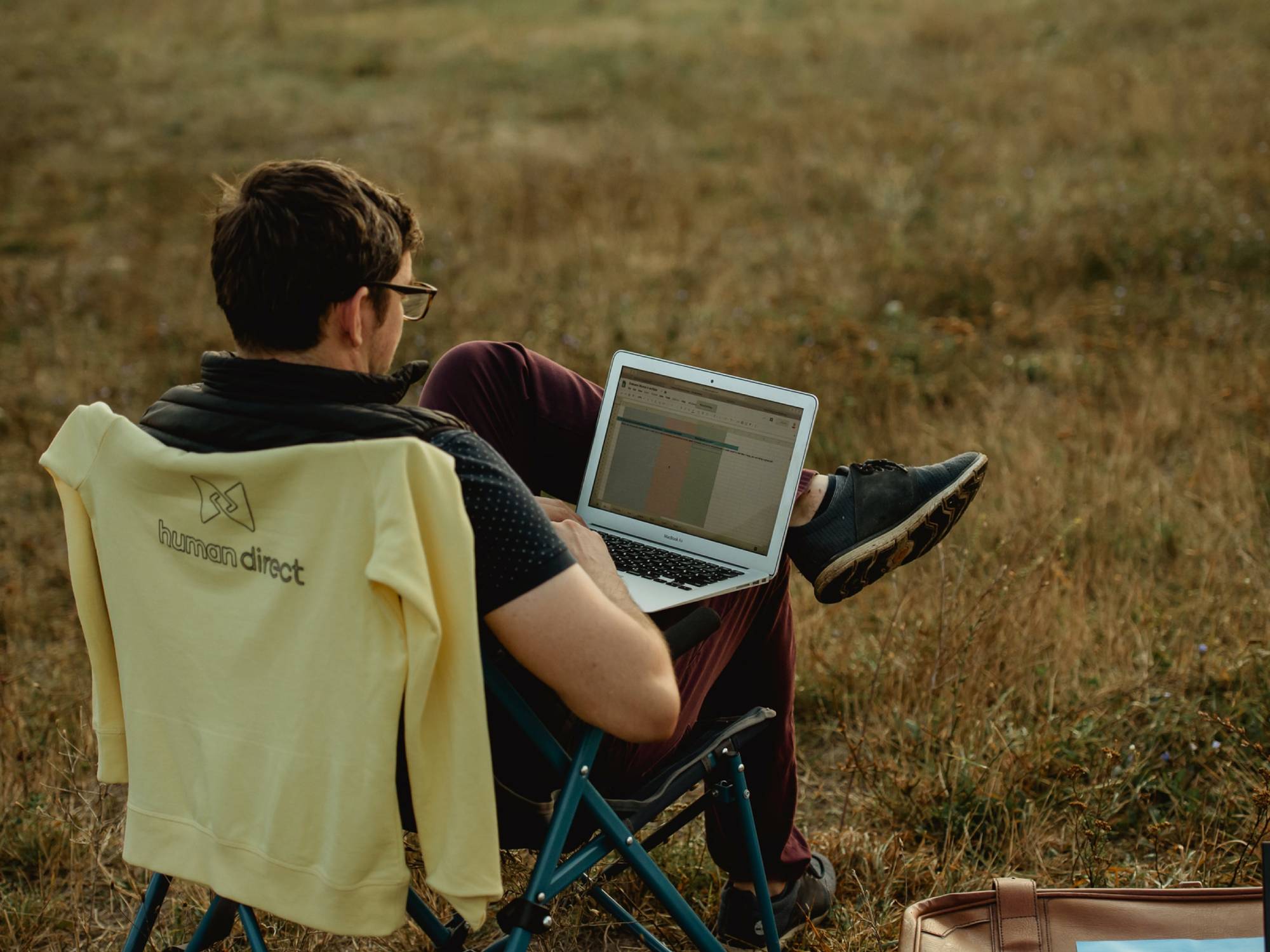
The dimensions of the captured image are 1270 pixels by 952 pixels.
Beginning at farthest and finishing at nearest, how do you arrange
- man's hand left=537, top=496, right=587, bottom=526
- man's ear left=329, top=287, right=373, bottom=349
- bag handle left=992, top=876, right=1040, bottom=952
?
man's hand left=537, top=496, right=587, bottom=526 → bag handle left=992, top=876, right=1040, bottom=952 → man's ear left=329, top=287, right=373, bottom=349

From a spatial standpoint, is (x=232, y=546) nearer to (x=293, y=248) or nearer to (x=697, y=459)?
(x=293, y=248)

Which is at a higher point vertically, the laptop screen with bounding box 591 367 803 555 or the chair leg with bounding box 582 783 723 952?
the laptop screen with bounding box 591 367 803 555

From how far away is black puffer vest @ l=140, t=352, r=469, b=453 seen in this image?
1611 millimetres

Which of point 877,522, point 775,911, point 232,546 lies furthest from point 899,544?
point 232,546

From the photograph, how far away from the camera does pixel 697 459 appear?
2.41 meters

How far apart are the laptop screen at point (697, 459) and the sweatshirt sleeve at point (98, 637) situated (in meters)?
1.00

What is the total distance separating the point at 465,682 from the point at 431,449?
311 mm

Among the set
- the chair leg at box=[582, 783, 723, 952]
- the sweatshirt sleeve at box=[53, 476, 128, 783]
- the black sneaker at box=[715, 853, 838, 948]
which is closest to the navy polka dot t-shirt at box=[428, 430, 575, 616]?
the chair leg at box=[582, 783, 723, 952]

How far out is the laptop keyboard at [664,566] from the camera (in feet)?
7.23

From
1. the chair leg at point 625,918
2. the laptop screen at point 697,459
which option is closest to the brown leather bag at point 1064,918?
the chair leg at point 625,918

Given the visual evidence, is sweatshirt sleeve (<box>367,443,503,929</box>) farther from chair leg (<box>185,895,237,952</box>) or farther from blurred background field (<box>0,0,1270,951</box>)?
blurred background field (<box>0,0,1270,951</box>)

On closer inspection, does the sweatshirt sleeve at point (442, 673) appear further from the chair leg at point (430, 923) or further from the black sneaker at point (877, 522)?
the black sneaker at point (877, 522)

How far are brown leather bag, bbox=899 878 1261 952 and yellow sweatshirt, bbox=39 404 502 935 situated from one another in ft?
2.90

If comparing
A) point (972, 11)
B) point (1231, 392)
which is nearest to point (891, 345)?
point (1231, 392)
